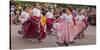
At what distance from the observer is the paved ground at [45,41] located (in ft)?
5.93

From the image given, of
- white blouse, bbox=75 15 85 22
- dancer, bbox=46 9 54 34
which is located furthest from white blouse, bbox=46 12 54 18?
white blouse, bbox=75 15 85 22

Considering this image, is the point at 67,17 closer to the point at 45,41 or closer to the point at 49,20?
the point at 49,20

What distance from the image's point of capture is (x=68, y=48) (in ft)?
6.79


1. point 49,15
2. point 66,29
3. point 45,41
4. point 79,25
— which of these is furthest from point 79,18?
point 45,41

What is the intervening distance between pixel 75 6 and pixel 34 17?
0.53 meters

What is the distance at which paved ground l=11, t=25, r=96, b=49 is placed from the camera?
5.93 ft

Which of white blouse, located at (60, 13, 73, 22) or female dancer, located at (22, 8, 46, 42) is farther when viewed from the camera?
white blouse, located at (60, 13, 73, 22)

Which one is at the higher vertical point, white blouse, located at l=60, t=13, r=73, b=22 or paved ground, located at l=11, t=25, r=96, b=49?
white blouse, located at l=60, t=13, r=73, b=22

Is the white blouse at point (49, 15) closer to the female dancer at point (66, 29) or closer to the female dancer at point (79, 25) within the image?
the female dancer at point (66, 29)

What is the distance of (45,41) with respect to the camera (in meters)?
1.95

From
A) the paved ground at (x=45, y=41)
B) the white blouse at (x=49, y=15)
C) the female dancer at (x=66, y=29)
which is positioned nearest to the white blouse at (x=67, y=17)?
the female dancer at (x=66, y=29)

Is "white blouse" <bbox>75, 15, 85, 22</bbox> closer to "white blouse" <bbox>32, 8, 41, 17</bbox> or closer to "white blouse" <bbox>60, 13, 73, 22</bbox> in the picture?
"white blouse" <bbox>60, 13, 73, 22</bbox>

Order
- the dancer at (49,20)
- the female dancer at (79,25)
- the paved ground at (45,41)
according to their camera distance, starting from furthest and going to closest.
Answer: the female dancer at (79,25), the dancer at (49,20), the paved ground at (45,41)
